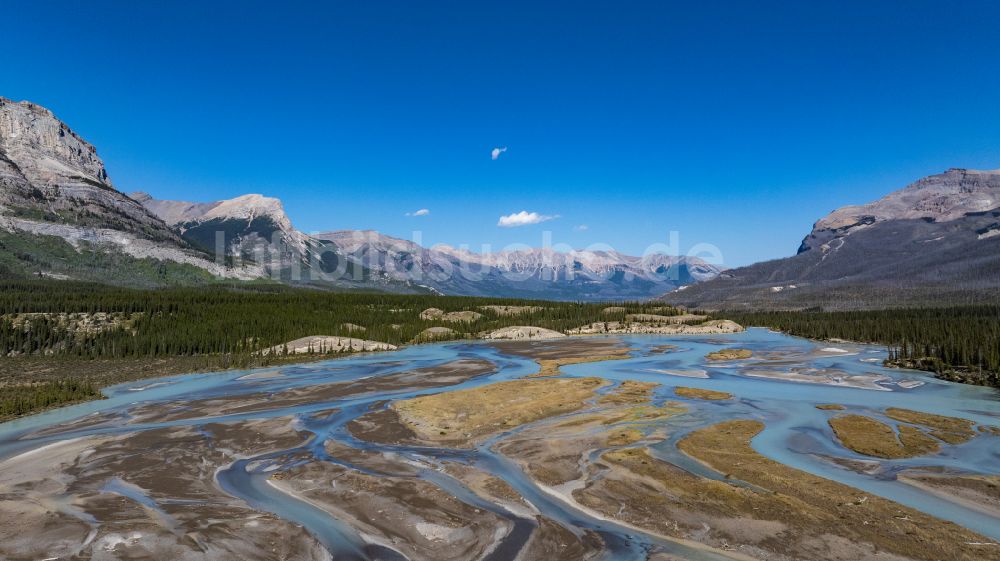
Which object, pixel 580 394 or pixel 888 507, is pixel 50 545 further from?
pixel 580 394

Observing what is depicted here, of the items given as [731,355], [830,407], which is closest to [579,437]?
[830,407]

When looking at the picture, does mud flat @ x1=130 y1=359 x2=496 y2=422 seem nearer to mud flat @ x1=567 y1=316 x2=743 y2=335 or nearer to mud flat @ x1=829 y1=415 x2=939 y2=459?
mud flat @ x1=829 y1=415 x2=939 y2=459

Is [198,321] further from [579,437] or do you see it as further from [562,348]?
[579,437]

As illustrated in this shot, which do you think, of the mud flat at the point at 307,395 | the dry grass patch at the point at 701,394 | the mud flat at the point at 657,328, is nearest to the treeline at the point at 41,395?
the mud flat at the point at 307,395

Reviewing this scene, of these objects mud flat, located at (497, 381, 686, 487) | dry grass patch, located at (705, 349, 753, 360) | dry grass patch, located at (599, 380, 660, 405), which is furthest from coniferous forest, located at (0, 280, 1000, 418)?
mud flat, located at (497, 381, 686, 487)

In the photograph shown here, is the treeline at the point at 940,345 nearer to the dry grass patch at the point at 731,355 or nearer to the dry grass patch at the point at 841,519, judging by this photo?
the dry grass patch at the point at 731,355

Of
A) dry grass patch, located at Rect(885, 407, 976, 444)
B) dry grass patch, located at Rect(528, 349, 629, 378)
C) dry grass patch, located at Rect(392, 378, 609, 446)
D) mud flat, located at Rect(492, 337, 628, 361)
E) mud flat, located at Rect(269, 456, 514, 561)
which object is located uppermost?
mud flat, located at Rect(269, 456, 514, 561)
